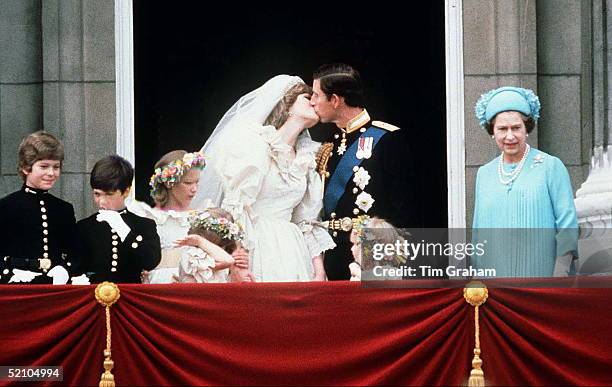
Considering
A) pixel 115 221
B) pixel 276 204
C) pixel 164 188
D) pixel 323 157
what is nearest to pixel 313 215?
pixel 276 204

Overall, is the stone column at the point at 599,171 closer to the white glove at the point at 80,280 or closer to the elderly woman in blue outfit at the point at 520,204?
the elderly woman in blue outfit at the point at 520,204

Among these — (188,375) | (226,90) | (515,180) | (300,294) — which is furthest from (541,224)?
(226,90)

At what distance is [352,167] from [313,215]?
1.70ft

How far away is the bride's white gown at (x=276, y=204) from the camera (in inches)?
445

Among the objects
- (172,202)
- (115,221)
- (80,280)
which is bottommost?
(80,280)

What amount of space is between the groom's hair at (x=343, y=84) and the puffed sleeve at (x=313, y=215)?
1.54 ft

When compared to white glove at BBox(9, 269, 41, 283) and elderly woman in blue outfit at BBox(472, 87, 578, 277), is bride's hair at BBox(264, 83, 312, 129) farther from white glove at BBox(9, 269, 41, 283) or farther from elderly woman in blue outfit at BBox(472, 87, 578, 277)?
white glove at BBox(9, 269, 41, 283)

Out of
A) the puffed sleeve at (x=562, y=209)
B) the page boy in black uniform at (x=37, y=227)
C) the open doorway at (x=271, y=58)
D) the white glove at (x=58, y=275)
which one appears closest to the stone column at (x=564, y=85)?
the open doorway at (x=271, y=58)

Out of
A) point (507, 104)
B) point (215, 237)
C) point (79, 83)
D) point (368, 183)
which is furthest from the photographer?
point (79, 83)

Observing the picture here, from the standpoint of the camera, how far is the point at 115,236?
34.1ft

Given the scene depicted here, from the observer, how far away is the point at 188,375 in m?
9.41

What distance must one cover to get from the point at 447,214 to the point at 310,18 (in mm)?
2050

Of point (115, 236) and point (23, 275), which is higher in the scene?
point (115, 236)

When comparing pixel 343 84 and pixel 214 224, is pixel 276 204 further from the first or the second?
pixel 343 84
